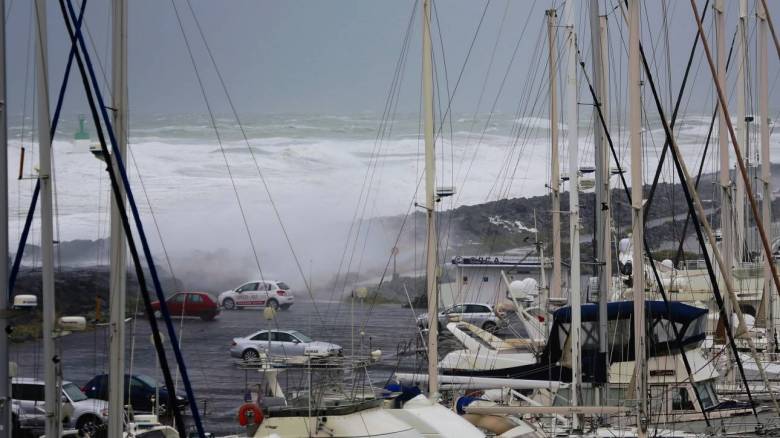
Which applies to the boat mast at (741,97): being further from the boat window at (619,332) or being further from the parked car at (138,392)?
the parked car at (138,392)

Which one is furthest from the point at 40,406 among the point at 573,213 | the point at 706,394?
the point at 706,394

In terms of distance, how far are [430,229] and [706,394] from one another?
5.31m

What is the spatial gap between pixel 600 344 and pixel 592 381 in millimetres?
Result: 507

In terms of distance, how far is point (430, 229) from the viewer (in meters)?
16.0

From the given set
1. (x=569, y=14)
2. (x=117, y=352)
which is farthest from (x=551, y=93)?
(x=117, y=352)

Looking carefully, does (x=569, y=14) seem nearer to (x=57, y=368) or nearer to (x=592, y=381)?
(x=592, y=381)

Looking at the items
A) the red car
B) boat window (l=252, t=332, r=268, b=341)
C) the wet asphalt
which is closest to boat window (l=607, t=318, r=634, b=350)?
the wet asphalt

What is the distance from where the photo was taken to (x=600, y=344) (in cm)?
1706

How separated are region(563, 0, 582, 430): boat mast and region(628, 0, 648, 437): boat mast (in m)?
1.18

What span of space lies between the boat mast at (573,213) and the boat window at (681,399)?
2.23 m

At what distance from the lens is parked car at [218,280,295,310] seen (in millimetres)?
43312

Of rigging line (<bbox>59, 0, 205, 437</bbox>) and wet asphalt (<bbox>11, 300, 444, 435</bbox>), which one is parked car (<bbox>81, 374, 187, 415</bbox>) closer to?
wet asphalt (<bbox>11, 300, 444, 435</bbox>)

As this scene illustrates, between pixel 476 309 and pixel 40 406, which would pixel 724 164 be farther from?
Result: pixel 476 309

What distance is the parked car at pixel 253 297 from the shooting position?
1705 inches
